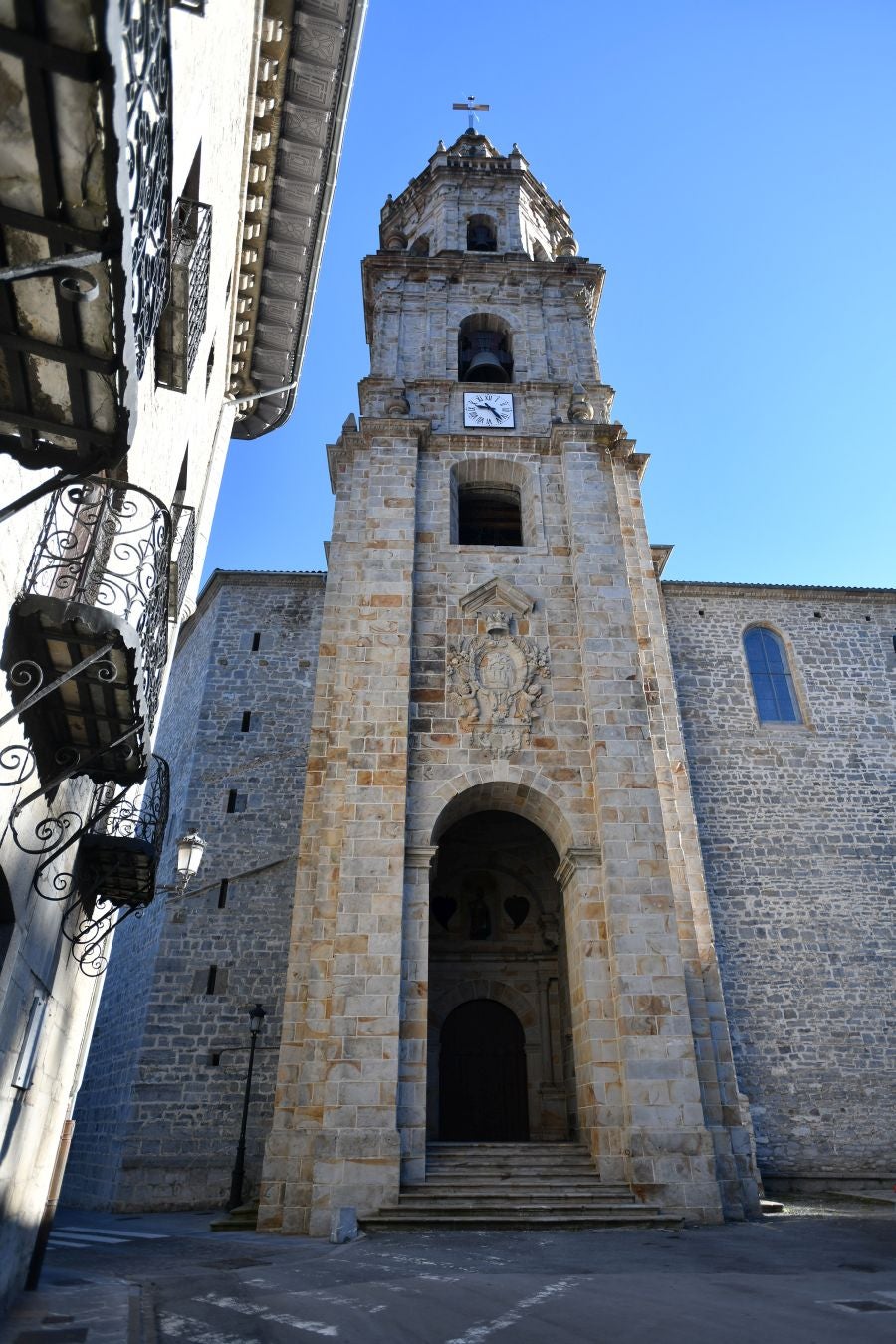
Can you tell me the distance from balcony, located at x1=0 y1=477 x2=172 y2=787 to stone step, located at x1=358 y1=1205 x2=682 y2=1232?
6.31m

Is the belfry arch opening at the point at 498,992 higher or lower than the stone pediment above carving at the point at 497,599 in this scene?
lower

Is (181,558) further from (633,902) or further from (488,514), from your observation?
(488,514)

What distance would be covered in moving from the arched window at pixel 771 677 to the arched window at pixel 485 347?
8.21 m

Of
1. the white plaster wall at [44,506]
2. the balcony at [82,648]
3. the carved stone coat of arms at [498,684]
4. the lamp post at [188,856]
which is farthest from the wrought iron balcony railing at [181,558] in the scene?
the carved stone coat of arms at [498,684]

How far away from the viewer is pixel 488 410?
16375mm

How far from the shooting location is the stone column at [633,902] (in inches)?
381

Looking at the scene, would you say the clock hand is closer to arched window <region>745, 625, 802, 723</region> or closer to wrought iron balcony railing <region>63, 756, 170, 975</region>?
arched window <region>745, 625, 802, 723</region>

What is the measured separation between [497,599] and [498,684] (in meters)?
1.59

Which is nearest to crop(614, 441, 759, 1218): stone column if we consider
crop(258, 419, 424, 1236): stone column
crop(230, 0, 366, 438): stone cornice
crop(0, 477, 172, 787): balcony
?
crop(258, 419, 424, 1236): stone column

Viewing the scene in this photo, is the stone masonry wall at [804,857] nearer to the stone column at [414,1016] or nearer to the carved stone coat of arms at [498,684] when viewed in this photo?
the carved stone coat of arms at [498,684]

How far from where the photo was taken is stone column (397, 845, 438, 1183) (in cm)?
979

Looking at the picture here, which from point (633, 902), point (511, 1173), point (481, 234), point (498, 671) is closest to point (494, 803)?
point (498, 671)

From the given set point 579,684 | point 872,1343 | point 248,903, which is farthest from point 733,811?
point 872,1343

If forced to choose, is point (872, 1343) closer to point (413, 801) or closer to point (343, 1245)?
point (343, 1245)
